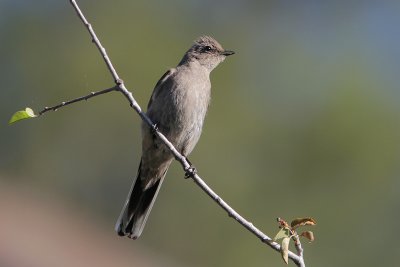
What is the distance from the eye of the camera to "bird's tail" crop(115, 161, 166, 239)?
25.4 ft

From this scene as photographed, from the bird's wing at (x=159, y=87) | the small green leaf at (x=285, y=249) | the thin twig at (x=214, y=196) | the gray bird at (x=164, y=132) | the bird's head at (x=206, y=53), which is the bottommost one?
the small green leaf at (x=285, y=249)

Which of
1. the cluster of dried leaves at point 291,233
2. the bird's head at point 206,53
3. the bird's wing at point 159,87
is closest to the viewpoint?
the cluster of dried leaves at point 291,233

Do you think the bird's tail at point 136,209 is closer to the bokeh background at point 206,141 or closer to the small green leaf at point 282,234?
the small green leaf at point 282,234

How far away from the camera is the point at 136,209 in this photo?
25.9 ft

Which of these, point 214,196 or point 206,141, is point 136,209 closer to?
point 214,196

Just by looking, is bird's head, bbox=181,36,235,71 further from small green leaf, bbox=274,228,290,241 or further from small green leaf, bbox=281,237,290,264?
small green leaf, bbox=281,237,290,264

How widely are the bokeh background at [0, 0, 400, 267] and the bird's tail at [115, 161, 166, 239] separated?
15892 mm

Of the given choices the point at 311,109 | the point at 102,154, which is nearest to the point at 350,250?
the point at 311,109

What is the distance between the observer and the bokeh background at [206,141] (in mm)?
26500

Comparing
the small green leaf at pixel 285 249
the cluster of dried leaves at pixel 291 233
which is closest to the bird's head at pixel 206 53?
the cluster of dried leaves at pixel 291 233

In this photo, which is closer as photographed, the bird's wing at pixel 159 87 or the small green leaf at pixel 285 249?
the small green leaf at pixel 285 249

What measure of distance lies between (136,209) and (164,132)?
0.78 metres

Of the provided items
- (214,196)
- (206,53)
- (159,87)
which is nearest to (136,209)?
(159,87)

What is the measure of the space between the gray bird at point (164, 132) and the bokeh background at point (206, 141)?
52.2 feet
